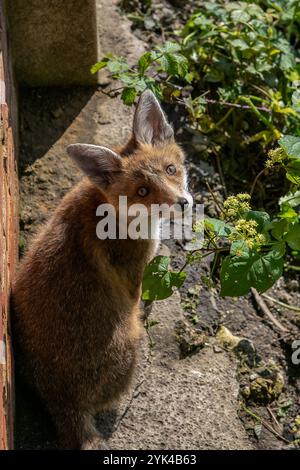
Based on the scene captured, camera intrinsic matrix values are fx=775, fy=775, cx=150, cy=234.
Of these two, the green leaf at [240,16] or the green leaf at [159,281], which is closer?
the green leaf at [159,281]

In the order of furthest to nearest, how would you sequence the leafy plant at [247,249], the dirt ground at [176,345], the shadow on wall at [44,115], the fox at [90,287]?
the shadow on wall at [44,115] → the dirt ground at [176,345] → the fox at [90,287] → the leafy plant at [247,249]

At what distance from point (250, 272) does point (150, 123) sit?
142cm

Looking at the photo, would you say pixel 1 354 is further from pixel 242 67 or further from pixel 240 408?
pixel 242 67

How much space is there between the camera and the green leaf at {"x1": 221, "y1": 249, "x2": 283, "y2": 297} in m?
4.30

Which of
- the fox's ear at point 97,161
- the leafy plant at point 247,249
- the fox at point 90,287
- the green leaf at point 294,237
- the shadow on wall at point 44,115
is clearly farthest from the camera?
the shadow on wall at point 44,115

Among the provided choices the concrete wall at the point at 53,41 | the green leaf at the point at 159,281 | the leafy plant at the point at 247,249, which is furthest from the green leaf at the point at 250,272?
the concrete wall at the point at 53,41

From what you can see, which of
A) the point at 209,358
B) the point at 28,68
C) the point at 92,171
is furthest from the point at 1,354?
the point at 28,68

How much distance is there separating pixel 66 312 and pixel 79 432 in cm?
71

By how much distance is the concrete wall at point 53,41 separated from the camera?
5.76 m

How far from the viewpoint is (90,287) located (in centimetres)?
475

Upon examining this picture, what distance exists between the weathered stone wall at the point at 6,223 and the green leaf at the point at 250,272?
4.16ft

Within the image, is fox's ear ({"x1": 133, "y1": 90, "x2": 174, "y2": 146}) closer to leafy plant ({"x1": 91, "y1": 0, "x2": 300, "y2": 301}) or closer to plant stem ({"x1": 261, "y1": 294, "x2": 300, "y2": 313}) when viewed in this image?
leafy plant ({"x1": 91, "y1": 0, "x2": 300, "y2": 301})

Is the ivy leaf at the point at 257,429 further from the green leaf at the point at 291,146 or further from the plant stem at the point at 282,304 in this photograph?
the green leaf at the point at 291,146

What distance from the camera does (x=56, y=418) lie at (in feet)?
15.1
